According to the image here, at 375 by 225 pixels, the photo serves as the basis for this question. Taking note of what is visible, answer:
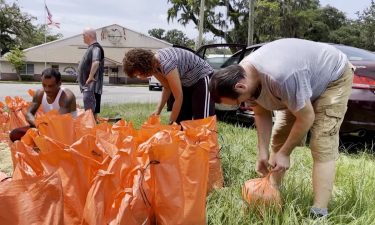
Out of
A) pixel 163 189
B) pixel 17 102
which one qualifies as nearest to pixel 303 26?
pixel 17 102

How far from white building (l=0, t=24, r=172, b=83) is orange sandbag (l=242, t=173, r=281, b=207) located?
142 feet

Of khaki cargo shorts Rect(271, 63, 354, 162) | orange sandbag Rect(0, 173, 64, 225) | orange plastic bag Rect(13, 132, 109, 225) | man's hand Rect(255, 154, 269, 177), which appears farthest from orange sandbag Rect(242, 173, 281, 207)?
orange sandbag Rect(0, 173, 64, 225)

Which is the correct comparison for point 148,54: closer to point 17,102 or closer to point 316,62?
point 316,62

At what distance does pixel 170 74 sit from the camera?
3410 mm

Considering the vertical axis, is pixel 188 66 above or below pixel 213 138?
above

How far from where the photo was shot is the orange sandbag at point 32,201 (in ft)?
5.90

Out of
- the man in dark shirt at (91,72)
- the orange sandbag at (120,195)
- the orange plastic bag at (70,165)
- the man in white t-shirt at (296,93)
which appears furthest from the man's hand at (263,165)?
the man in dark shirt at (91,72)

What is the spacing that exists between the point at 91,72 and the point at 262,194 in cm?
383

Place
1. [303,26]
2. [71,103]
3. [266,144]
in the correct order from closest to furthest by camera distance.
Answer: [266,144]
[71,103]
[303,26]

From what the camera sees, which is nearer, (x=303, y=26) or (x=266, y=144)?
(x=266, y=144)

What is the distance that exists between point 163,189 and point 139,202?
14 cm

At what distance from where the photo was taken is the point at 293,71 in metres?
2.34

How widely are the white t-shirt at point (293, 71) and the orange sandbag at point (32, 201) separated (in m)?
1.17

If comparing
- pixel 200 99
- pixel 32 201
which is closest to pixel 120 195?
pixel 32 201
